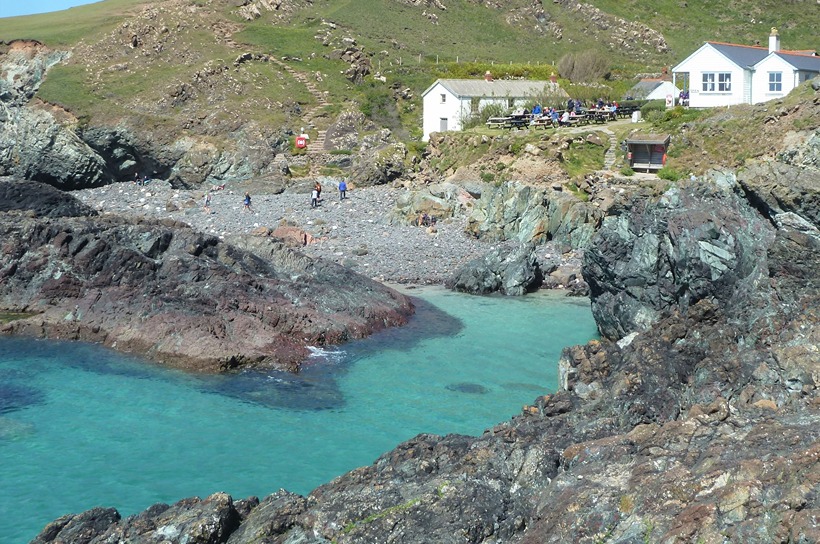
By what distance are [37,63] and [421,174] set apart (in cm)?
3874

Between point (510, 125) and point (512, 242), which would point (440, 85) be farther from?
point (512, 242)

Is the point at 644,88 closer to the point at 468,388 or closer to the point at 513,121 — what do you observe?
the point at 513,121

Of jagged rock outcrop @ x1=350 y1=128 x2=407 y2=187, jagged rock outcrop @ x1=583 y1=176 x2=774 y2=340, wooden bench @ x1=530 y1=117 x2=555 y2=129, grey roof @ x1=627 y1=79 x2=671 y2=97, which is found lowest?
jagged rock outcrop @ x1=583 y1=176 x2=774 y2=340

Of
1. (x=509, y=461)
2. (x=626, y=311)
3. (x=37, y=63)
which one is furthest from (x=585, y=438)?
(x=37, y=63)

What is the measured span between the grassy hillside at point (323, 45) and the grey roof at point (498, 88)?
4856 mm

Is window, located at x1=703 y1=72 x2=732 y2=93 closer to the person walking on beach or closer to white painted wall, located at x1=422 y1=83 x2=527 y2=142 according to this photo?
white painted wall, located at x1=422 y1=83 x2=527 y2=142

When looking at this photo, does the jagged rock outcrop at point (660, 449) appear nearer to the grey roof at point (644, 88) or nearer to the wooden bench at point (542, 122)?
the wooden bench at point (542, 122)

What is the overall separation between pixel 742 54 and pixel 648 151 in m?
13.4

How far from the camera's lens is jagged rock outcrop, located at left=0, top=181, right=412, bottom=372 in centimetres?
3172

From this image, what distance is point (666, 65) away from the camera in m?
94.9

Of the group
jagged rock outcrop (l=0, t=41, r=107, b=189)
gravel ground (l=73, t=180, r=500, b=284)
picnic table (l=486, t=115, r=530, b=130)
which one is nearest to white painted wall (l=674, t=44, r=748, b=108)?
picnic table (l=486, t=115, r=530, b=130)

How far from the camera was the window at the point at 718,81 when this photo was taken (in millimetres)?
58406

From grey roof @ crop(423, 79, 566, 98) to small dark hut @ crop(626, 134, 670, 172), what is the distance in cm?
1894

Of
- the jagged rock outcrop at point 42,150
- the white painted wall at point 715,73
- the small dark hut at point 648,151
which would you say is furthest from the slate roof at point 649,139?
the jagged rock outcrop at point 42,150
